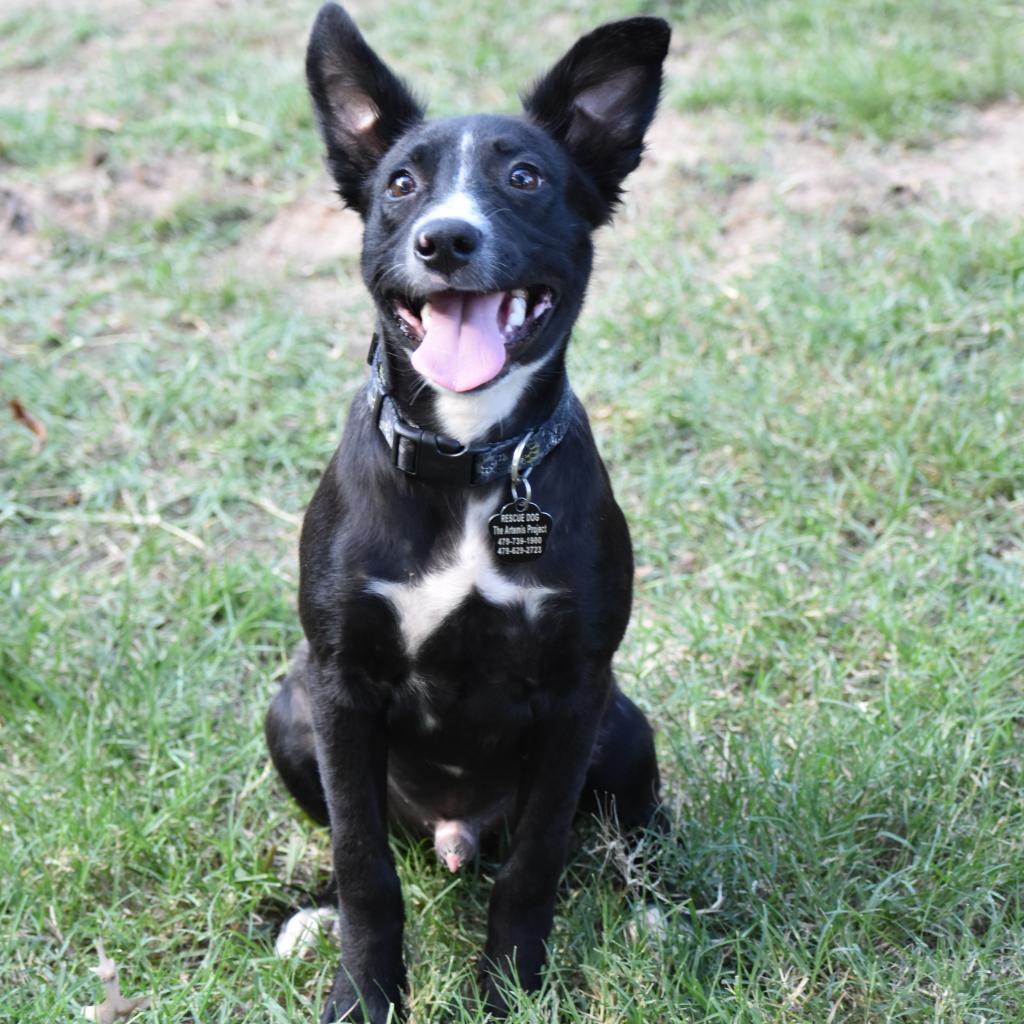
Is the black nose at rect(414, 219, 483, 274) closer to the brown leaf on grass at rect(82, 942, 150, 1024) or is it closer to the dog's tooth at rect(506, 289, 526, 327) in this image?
the dog's tooth at rect(506, 289, 526, 327)

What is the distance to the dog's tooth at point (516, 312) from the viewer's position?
249cm

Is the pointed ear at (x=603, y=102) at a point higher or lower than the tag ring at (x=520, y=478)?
higher

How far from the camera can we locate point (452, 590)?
98.1 inches

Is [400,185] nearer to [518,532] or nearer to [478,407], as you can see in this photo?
[478,407]

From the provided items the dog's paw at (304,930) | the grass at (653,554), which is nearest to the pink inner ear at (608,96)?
the grass at (653,554)

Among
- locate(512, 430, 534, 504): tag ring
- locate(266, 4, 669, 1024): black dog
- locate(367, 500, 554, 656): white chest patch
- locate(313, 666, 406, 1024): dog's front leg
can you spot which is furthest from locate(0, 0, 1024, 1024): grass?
locate(512, 430, 534, 504): tag ring

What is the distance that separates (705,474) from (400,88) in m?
1.96

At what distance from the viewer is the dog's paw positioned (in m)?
2.83

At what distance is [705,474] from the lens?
4391mm

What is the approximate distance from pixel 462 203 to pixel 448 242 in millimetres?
135

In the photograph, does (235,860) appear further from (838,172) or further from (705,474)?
(838,172)

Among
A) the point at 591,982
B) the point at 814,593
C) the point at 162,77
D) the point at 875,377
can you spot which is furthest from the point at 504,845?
the point at 162,77

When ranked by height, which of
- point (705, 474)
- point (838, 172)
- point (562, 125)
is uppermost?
point (562, 125)

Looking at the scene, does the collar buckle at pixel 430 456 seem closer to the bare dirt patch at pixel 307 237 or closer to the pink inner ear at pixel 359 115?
the pink inner ear at pixel 359 115
